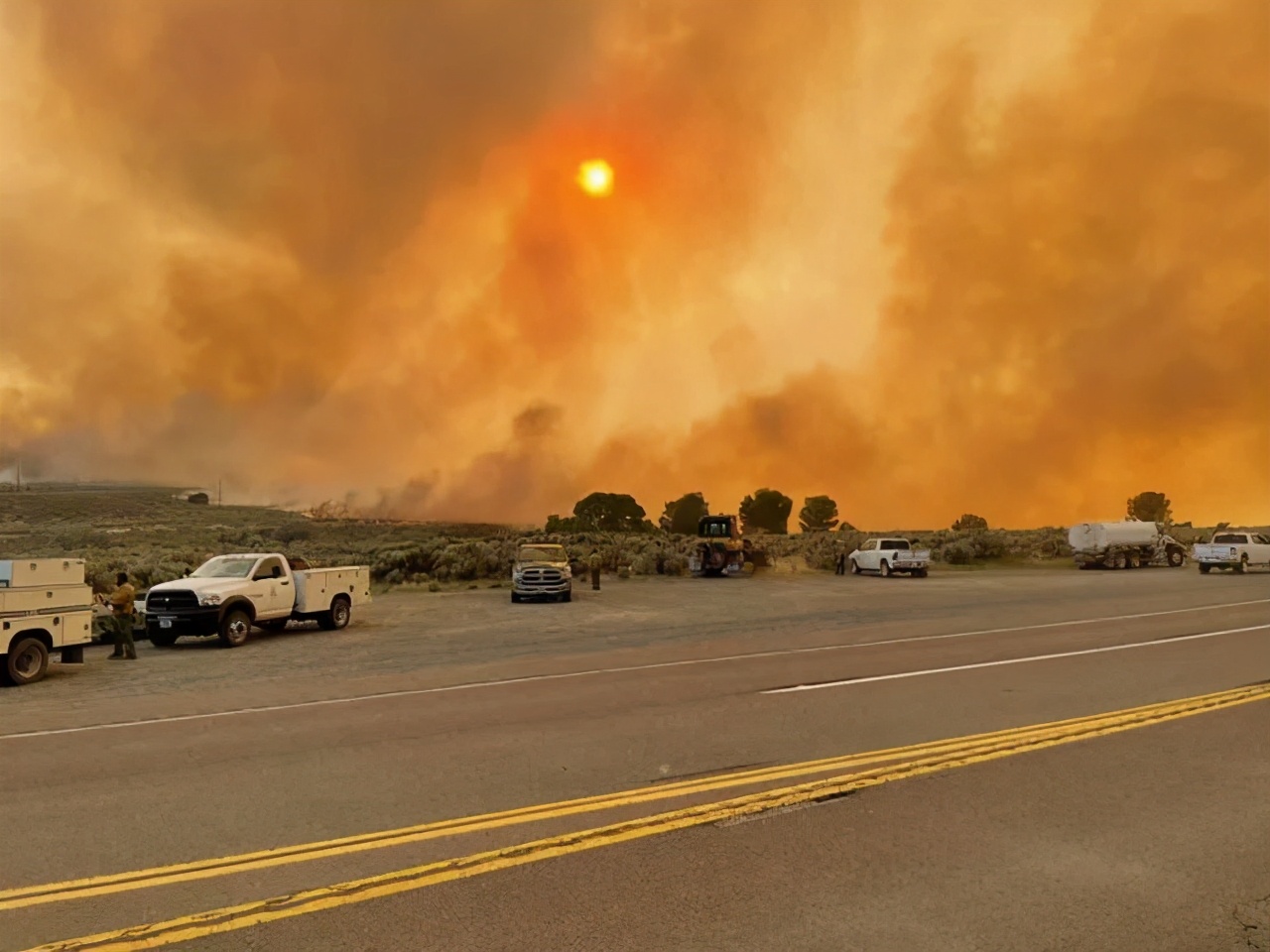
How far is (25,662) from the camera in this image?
15180 mm

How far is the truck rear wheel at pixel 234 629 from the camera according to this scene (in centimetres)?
1977

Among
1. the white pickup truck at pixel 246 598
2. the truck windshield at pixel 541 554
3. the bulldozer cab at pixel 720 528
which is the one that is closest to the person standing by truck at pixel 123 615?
the white pickup truck at pixel 246 598

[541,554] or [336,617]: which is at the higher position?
[541,554]

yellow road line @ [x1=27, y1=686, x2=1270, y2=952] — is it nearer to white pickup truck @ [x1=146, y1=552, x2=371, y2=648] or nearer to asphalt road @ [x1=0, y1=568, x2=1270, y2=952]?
asphalt road @ [x1=0, y1=568, x2=1270, y2=952]

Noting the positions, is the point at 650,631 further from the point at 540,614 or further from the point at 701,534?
the point at 701,534

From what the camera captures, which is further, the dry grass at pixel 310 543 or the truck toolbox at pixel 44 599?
the dry grass at pixel 310 543

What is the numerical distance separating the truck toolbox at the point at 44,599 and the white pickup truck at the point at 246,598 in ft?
9.86

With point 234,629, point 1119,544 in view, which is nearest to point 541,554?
point 234,629

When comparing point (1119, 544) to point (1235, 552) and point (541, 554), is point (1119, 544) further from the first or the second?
point (541, 554)

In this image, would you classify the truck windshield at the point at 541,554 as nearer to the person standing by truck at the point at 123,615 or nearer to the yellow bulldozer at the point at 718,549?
the yellow bulldozer at the point at 718,549

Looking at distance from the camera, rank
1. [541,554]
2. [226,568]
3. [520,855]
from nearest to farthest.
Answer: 1. [520,855]
2. [226,568]
3. [541,554]

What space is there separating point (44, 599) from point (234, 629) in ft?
16.0

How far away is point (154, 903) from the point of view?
5.01 metres

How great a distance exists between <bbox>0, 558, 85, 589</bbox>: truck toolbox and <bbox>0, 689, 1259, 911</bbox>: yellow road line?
39.7ft
